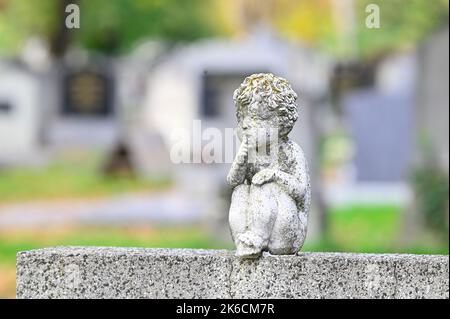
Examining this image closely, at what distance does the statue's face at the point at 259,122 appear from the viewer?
20.9 ft

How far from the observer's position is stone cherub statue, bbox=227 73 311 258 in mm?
6262

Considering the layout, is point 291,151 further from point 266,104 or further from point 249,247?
point 249,247

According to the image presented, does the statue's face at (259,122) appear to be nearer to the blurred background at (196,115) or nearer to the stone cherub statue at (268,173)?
the stone cherub statue at (268,173)

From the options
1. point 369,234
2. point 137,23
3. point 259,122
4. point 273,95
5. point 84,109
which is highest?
point 137,23

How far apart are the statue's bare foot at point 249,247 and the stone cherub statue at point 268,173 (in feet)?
0.16

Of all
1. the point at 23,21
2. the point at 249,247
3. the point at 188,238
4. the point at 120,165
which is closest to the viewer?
the point at 249,247

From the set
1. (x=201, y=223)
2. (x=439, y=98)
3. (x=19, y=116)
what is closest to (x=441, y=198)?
(x=439, y=98)

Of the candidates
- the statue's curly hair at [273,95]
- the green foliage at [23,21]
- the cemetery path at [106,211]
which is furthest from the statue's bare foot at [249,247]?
the green foliage at [23,21]

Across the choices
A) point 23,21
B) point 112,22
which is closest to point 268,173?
point 112,22

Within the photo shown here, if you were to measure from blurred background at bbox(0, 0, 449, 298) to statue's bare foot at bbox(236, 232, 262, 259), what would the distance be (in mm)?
6202

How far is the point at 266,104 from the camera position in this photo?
6.35 meters

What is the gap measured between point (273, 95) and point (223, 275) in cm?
100

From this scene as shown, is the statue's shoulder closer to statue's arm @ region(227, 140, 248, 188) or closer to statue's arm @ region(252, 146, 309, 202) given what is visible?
statue's arm @ region(252, 146, 309, 202)

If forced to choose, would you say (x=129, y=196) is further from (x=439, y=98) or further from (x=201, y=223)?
(x=439, y=98)
